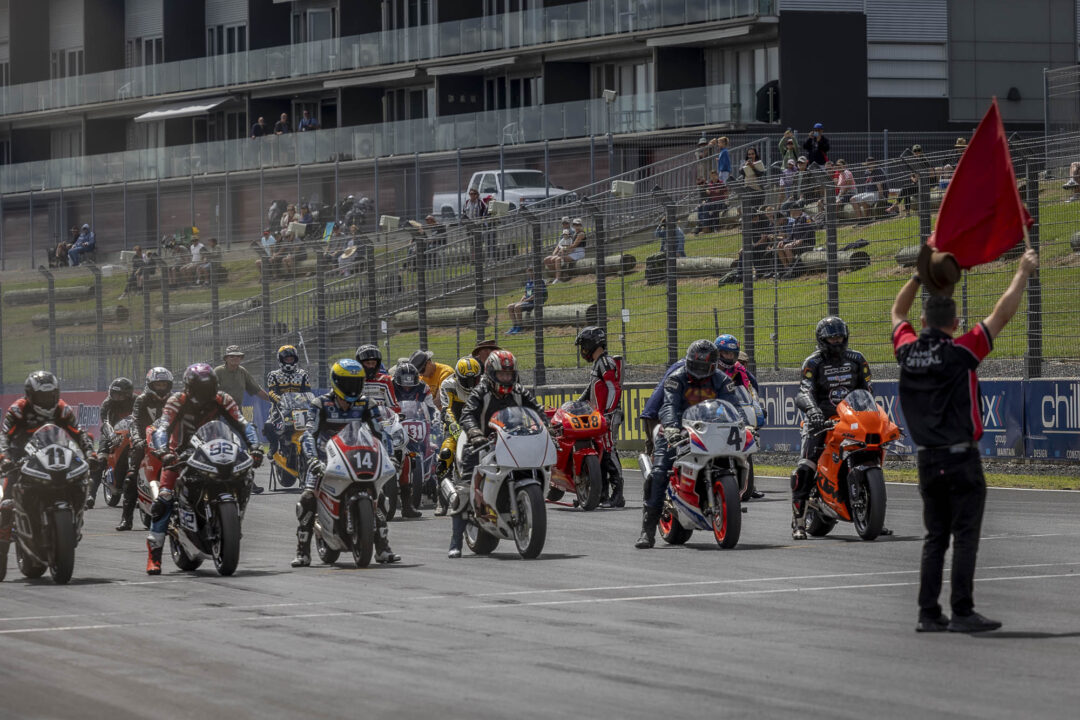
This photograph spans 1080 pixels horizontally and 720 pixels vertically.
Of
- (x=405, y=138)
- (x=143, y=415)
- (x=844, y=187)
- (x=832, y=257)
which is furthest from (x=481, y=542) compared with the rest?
(x=405, y=138)

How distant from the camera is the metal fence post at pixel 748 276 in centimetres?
2645

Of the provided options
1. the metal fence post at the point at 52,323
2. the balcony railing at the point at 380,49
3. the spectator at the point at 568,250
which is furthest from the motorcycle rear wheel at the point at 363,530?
the balcony railing at the point at 380,49

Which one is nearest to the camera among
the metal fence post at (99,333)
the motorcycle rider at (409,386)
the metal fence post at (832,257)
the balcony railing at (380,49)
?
the motorcycle rider at (409,386)

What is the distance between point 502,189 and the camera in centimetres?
4438

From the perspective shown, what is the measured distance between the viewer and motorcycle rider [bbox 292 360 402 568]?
1503cm

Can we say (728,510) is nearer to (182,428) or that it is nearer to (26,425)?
(182,428)

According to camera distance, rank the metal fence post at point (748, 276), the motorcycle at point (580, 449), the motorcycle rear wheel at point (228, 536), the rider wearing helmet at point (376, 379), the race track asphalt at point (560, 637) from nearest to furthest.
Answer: the race track asphalt at point (560, 637), the motorcycle rear wheel at point (228, 536), the rider wearing helmet at point (376, 379), the motorcycle at point (580, 449), the metal fence post at point (748, 276)

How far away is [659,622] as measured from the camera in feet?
36.1

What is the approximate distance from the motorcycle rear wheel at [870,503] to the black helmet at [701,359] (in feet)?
5.07

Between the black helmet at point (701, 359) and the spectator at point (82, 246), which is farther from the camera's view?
the spectator at point (82, 246)

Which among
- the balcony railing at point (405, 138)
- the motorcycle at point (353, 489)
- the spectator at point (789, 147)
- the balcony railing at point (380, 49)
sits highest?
the balcony railing at point (380, 49)

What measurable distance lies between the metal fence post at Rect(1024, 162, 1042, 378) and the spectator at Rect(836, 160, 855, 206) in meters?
2.94

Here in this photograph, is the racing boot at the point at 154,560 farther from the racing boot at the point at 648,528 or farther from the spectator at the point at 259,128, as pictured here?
the spectator at the point at 259,128

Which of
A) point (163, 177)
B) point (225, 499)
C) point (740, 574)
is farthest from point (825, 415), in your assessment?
point (163, 177)
